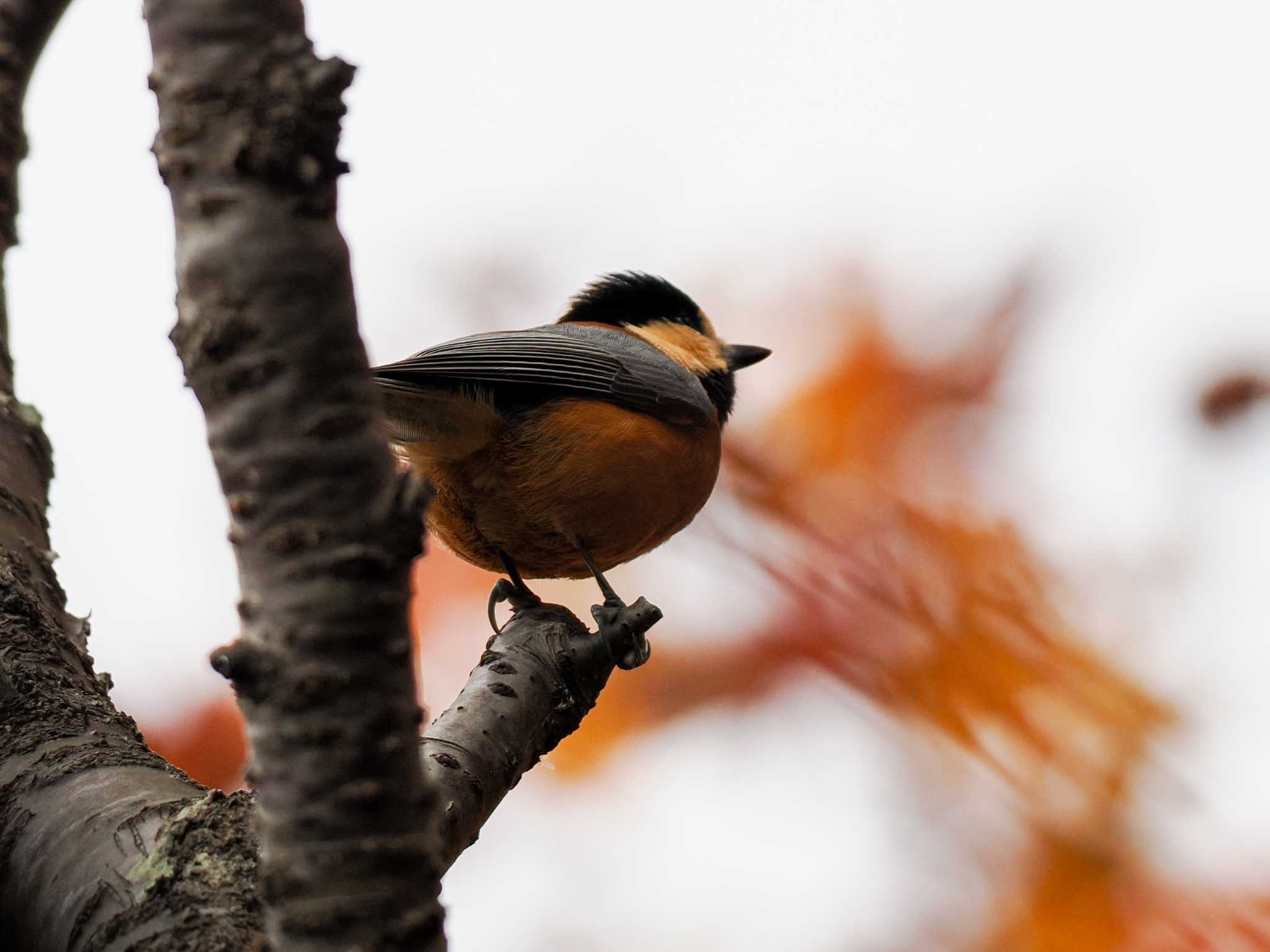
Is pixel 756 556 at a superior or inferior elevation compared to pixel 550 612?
superior

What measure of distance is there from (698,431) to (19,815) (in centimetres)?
184

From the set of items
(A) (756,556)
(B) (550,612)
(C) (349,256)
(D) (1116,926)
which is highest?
(A) (756,556)

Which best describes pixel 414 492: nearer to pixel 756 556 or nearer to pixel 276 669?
pixel 276 669

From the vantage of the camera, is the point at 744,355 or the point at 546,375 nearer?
the point at 546,375

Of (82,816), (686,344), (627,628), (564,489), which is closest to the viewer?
(82,816)

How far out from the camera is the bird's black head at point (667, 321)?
368cm

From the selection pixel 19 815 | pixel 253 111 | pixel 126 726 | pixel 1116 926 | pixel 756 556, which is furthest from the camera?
pixel 756 556

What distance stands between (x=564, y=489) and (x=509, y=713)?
2.72 feet

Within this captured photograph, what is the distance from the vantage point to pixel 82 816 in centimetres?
152

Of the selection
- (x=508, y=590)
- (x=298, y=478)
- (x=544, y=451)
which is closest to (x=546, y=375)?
(x=544, y=451)

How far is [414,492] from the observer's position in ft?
3.03

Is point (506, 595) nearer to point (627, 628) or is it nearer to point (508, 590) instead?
point (508, 590)

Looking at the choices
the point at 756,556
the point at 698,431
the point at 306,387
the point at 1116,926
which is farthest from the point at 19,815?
the point at 1116,926

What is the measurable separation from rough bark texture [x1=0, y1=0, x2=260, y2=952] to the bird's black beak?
231cm
